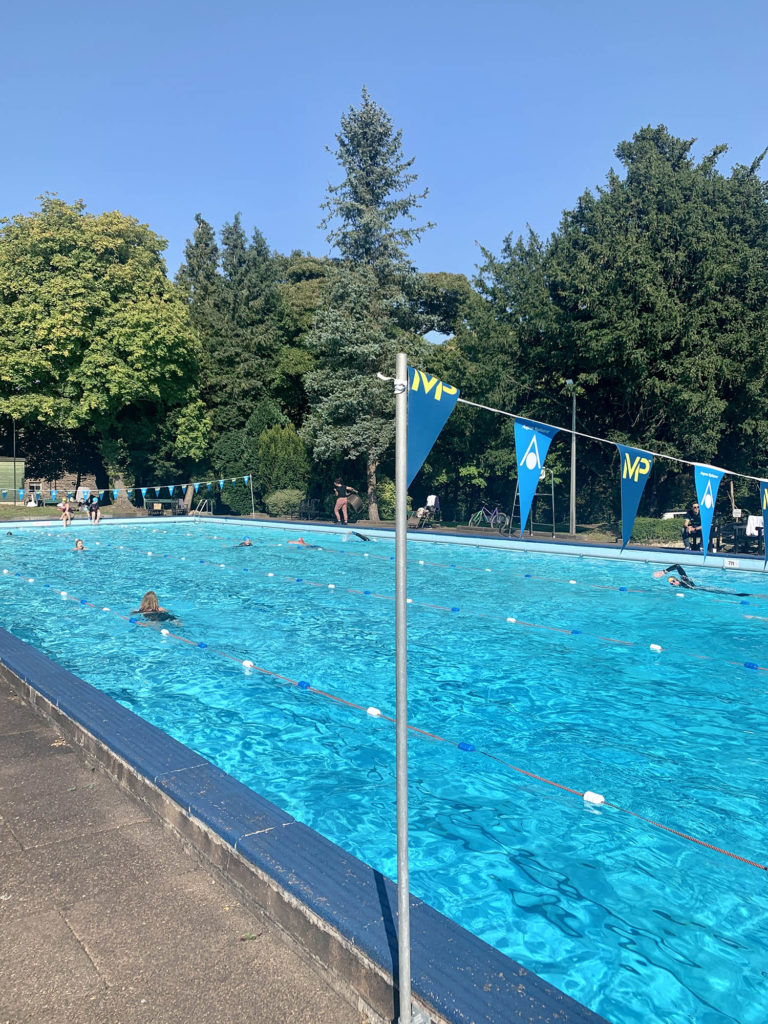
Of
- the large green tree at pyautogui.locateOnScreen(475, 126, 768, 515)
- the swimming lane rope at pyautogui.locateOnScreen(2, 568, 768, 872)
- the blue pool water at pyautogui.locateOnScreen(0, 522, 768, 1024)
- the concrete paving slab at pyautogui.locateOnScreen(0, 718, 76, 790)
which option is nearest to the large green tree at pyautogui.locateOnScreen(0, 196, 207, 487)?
the large green tree at pyautogui.locateOnScreen(475, 126, 768, 515)

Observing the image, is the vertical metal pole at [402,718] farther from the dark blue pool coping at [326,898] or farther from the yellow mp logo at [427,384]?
the yellow mp logo at [427,384]

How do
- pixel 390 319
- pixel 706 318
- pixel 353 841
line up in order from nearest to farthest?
pixel 353 841 < pixel 706 318 < pixel 390 319

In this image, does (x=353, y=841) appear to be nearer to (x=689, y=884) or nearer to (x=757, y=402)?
(x=689, y=884)

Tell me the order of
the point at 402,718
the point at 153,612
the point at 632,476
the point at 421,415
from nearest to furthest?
the point at 402,718, the point at 421,415, the point at 632,476, the point at 153,612

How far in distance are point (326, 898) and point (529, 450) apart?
24.4 ft

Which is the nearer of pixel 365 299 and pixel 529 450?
pixel 529 450

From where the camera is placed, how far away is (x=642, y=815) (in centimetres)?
590

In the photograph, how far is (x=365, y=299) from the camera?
32250mm

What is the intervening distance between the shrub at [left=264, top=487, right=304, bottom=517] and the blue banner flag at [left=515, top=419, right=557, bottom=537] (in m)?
25.1

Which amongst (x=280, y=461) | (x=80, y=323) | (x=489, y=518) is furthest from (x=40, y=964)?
(x=80, y=323)

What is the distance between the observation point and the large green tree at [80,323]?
3519 cm

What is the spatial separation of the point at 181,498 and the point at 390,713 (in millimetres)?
35612

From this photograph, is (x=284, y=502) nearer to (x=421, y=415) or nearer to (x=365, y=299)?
(x=365, y=299)

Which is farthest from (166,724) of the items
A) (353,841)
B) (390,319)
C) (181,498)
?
(181,498)
